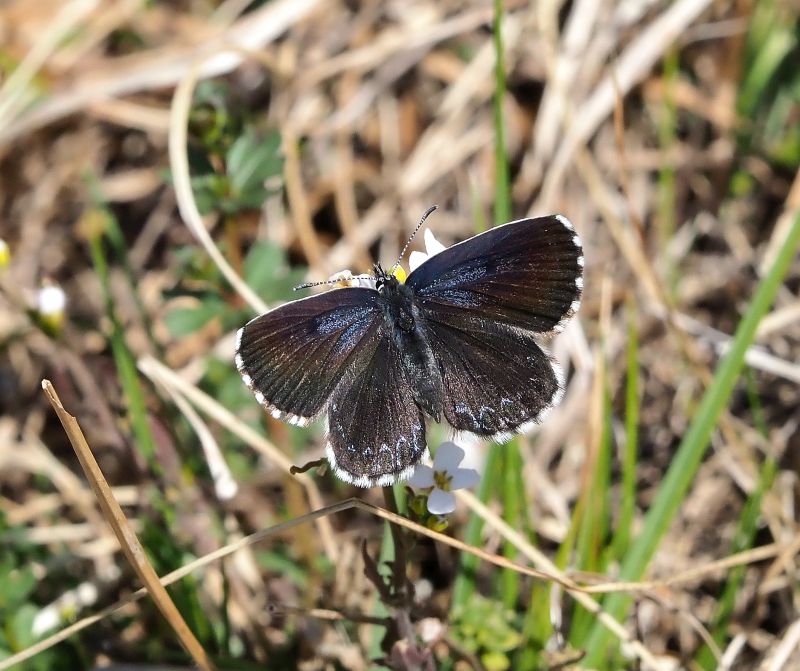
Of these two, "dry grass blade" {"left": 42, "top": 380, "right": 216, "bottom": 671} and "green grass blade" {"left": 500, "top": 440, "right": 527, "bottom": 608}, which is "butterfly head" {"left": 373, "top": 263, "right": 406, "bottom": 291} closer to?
"green grass blade" {"left": 500, "top": 440, "right": 527, "bottom": 608}

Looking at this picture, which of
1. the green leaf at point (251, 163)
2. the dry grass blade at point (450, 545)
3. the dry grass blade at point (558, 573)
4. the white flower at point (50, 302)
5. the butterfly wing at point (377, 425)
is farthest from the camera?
the green leaf at point (251, 163)

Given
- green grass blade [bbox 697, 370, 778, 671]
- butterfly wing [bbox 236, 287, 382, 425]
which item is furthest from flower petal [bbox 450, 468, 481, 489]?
green grass blade [bbox 697, 370, 778, 671]

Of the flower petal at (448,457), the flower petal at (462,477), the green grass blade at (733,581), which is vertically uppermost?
the flower petal at (448,457)

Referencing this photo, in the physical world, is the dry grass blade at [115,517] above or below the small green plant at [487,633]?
above

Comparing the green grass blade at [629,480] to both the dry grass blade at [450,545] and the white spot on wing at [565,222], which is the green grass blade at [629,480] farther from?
the white spot on wing at [565,222]

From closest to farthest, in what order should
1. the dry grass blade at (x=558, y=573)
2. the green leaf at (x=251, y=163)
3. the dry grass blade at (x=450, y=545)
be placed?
the dry grass blade at (x=450, y=545) → the dry grass blade at (x=558, y=573) → the green leaf at (x=251, y=163)

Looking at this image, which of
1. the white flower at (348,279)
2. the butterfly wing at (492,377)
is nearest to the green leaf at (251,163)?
the white flower at (348,279)
